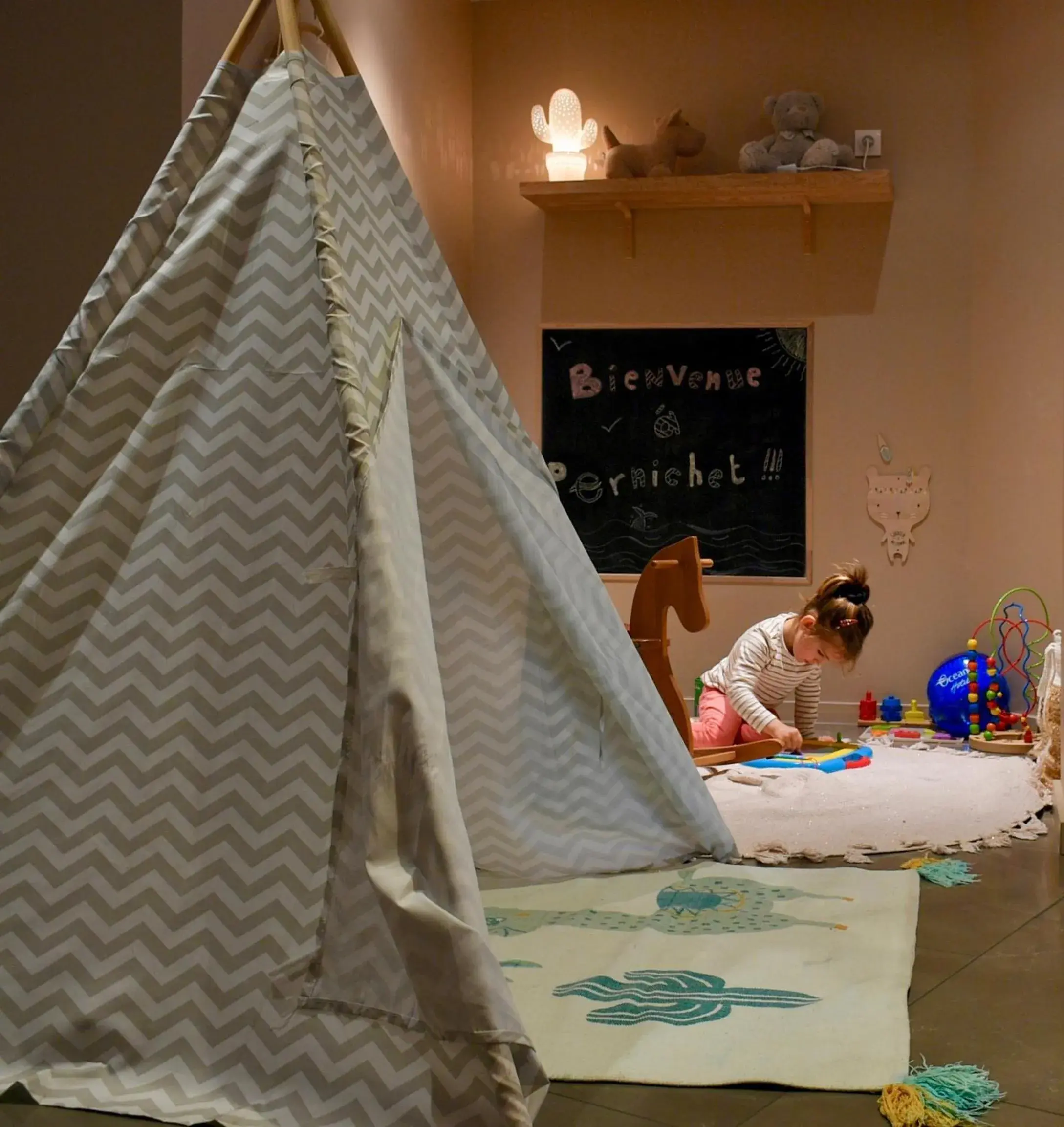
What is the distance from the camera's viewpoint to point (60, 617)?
1.77 metres

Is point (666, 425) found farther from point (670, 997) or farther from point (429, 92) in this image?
point (670, 997)

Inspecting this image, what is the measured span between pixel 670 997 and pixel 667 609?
1411mm

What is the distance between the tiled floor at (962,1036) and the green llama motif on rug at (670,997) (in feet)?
0.59

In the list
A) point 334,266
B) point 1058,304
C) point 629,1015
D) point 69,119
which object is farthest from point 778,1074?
point 1058,304

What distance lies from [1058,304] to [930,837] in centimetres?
222

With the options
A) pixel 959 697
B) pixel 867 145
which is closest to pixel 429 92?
pixel 867 145

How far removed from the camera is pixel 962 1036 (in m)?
1.65

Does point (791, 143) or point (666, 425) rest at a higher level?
point (791, 143)

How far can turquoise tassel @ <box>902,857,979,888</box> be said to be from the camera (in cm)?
236

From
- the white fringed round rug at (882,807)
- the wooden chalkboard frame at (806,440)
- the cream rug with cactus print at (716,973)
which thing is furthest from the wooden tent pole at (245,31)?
the wooden chalkboard frame at (806,440)

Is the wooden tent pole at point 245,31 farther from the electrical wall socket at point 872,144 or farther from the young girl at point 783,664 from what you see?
the electrical wall socket at point 872,144

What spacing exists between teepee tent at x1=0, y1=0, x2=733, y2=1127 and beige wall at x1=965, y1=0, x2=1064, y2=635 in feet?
8.70

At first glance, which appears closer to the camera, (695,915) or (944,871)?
(695,915)

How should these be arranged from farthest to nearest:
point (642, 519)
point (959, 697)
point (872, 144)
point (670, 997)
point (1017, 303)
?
point (642, 519)
point (872, 144)
point (1017, 303)
point (959, 697)
point (670, 997)
